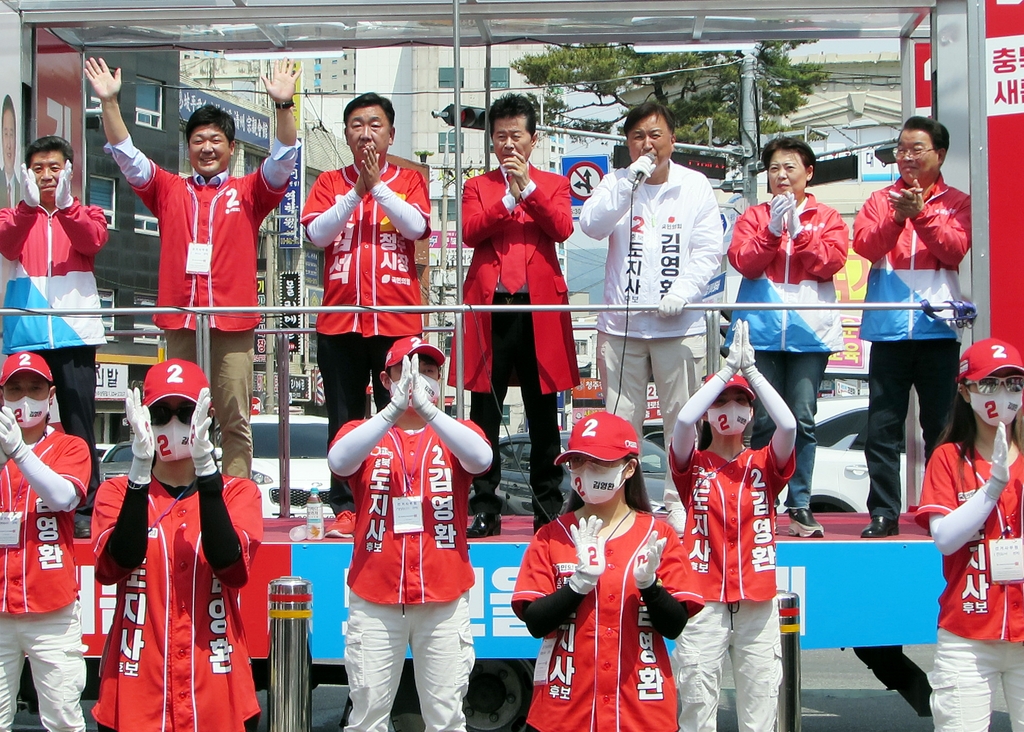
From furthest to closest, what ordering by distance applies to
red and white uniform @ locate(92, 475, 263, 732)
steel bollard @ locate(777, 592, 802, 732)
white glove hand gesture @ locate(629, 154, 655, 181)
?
white glove hand gesture @ locate(629, 154, 655, 181) < steel bollard @ locate(777, 592, 802, 732) < red and white uniform @ locate(92, 475, 263, 732)

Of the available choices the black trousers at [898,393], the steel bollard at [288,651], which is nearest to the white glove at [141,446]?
the steel bollard at [288,651]

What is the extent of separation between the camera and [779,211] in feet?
20.3

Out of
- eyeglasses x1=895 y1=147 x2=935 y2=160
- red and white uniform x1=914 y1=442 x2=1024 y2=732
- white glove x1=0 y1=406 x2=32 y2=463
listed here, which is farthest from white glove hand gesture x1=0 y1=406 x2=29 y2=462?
eyeglasses x1=895 y1=147 x2=935 y2=160

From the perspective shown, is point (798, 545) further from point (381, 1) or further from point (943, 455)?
point (381, 1)

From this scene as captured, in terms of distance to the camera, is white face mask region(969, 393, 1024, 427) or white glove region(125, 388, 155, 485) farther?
white face mask region(969, 393, 1024, 427)

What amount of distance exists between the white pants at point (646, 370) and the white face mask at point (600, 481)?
202 centimetres

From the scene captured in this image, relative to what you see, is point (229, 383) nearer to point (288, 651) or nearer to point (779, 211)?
point (288, 651)

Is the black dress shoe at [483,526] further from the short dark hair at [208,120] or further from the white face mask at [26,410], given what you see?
the short dark hair at [208,120]

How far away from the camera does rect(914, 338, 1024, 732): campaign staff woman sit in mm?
4539

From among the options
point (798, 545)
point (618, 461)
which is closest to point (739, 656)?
point (798, 545)

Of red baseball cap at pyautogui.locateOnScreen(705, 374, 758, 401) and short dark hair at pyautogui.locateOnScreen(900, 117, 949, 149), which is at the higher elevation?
short dark hair at pyautogui.locateOnScreen(900, 117, 949, 149)

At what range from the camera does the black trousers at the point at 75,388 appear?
627 cm

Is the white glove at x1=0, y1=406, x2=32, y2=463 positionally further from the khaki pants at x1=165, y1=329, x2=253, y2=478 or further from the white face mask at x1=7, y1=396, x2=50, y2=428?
the khaki pants at x1=165, y1=329, x2=253, y2=478

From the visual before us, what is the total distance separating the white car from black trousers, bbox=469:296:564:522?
206 inches
